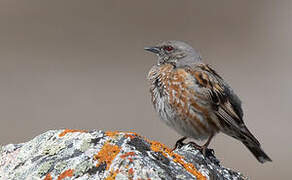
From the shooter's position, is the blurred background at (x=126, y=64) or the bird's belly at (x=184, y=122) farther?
the blurred background at (x=126, y=64)

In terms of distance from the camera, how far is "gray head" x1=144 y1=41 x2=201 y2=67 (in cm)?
808

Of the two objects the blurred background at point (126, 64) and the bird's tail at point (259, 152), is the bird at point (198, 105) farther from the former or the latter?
the blurred background at point (126, 64)

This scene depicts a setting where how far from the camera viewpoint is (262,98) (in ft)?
64.1

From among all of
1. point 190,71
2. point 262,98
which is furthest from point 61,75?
point 190,71

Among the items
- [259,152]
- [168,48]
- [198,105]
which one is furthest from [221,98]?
[168,48]

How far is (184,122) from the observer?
7273 mm

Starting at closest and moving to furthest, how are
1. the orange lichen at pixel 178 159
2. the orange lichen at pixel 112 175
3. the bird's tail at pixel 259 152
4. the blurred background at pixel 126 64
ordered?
the orange lichen at pixel 112 175, the orange lichen at pixel 178 159, the bird's tail at pixel 259 152, the blurred background at pixel 126 64

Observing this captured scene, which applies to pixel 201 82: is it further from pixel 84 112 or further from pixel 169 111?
pixel 84 112

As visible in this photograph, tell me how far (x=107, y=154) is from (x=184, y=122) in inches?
110

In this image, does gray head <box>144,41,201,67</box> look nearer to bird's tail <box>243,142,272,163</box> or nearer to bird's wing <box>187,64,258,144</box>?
bird's wing <box>187,64,258,144</box>

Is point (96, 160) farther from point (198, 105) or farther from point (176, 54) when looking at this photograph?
point (176, 54)

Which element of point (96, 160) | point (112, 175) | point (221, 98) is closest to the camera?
point (112, 175)

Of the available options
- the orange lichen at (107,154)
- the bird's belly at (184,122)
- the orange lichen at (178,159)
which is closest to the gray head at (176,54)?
the bird's belly at (184,122)

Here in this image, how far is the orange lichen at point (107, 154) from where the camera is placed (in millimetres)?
4508
